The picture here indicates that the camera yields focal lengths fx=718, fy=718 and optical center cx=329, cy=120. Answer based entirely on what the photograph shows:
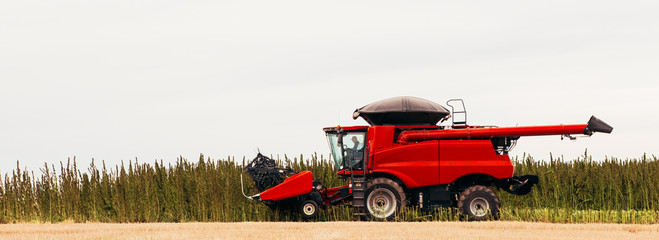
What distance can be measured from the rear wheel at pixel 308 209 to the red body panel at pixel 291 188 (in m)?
0.29

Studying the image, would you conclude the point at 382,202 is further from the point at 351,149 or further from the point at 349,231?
the point at 349,231

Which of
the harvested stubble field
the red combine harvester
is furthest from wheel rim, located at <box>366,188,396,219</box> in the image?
the harvested stubble field

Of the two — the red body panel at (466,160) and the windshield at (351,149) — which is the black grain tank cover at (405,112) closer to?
the windshield at (351,149)

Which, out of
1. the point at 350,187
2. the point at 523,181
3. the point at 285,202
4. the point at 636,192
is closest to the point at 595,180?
the point at 636,192

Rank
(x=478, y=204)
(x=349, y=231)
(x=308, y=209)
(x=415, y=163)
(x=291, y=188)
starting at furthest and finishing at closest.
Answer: (x=308, y=209)
(x=291, y=188)
(x=415, y=163)
(x=478, y=204)
(x=349, y=231)

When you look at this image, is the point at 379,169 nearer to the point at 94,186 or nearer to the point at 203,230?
the point at 203,230

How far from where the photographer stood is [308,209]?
54.1ft

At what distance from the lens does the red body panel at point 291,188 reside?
16344 mm

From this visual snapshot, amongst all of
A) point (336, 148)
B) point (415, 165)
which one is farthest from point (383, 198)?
point (336, 148)

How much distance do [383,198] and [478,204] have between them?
212 cm

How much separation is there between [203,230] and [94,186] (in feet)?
23.9

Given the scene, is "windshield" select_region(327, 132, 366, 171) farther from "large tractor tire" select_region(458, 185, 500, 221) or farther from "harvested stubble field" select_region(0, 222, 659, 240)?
"harvested stubble field" select_region(0, 222, 659, 240)

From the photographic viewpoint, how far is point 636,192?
19344 mm

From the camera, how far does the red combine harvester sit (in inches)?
631
